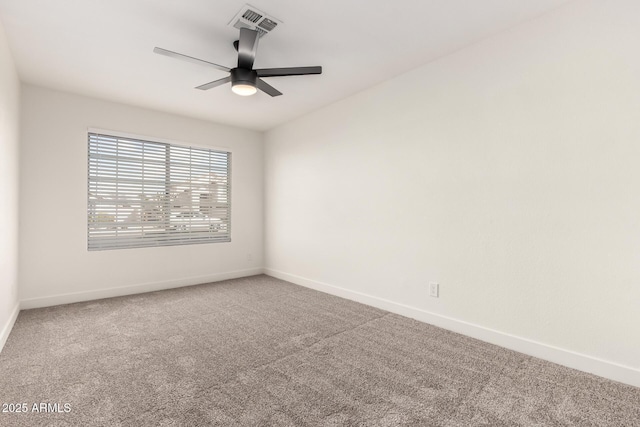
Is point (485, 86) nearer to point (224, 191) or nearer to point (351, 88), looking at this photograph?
point (351, 88)

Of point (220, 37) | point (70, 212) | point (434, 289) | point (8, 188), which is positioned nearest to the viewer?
point (220, 37)

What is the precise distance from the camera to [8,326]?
2648mm

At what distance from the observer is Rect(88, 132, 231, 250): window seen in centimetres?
386

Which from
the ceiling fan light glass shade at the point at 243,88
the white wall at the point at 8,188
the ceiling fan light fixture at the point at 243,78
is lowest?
the white wall at the point at 8,188

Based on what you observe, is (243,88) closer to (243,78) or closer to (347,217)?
(243,78)

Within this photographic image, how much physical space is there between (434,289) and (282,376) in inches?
64.6

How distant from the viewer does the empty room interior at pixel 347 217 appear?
1866 mm

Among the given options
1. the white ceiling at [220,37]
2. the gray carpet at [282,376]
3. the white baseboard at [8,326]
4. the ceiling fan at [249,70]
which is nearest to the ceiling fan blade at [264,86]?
the ceiling fan at [249,70]

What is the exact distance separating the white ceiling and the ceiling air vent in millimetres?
44

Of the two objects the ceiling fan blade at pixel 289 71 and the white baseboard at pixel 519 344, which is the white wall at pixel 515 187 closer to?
the white baseboard at pixel 519 344

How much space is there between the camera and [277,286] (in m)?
4.36

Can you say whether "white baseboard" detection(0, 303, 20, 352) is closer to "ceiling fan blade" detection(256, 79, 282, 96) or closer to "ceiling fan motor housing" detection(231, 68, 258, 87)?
"ceiling fan motor housing" detection(231, 68, 258, 87)

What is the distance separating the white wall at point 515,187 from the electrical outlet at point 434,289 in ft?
0.20

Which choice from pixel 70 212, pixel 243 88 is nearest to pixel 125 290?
pixel 70 212
